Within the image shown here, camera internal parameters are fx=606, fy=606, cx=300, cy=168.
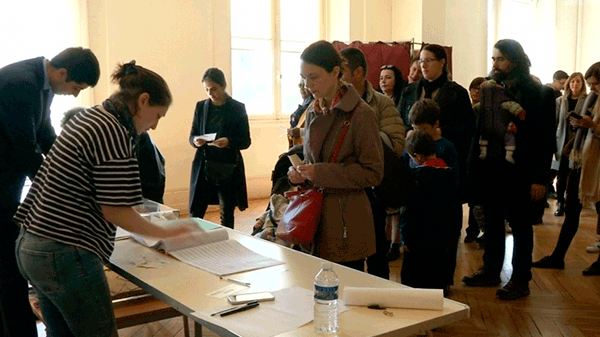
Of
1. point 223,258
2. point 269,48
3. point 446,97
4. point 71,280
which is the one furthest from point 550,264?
point 269,48

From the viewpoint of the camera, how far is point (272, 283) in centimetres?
188

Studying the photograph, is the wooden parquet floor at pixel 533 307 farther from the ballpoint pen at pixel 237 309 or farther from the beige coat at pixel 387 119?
the ballpoint pen at pixel 237 309

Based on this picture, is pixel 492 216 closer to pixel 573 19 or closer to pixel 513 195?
pixel 513 195

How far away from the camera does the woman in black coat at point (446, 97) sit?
3.64 meters

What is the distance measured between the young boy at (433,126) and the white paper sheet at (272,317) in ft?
5.81

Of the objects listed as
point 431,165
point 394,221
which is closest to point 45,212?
point 431,165

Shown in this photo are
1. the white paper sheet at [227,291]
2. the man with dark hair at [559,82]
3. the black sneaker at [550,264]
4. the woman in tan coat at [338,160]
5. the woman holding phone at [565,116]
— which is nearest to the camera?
the white paper sheet at [227,291]

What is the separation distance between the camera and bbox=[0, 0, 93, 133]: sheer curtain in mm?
5617

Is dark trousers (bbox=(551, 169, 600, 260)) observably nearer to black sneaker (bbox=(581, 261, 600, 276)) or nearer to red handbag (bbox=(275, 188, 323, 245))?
black sneaker (bbox=(581, 261, 600, 276))

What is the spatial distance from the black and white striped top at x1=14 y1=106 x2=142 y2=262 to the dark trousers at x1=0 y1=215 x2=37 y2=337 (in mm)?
975

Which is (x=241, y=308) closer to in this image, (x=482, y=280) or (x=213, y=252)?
(x=213, y=252)

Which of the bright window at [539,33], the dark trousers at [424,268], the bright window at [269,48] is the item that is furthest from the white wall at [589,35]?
the dark trousers at [424,268]

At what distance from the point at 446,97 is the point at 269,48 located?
15.3ft

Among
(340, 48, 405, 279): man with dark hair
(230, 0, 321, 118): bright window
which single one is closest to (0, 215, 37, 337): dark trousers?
(340, 48, 405, 279): man with dark hair
